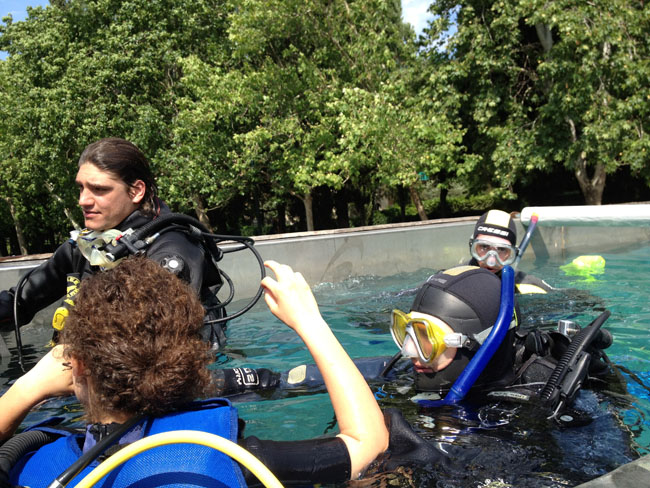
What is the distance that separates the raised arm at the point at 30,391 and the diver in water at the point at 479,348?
1558 mm

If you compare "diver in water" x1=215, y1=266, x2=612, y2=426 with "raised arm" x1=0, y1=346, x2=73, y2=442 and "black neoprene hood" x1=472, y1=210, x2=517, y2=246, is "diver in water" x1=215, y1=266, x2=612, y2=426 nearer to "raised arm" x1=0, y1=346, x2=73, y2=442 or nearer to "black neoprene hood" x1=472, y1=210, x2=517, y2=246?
"raised arm" x1=0, y1=346, x2=73, y2=442

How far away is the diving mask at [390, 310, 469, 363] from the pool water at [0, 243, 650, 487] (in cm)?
32

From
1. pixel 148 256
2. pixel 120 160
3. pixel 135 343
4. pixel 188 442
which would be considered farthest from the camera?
pixel 120 160

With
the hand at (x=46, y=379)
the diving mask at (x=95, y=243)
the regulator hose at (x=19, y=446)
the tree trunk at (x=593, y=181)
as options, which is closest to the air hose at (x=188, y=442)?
the regulator hose at (x=19, y=446)

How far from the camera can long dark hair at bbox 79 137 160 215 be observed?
2.64 meters

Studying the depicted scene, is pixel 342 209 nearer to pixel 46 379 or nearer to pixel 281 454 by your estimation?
pixel 46 379

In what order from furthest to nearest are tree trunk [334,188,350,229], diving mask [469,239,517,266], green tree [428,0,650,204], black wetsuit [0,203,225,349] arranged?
tree trunk [334,188,350,229]
green tree [428,0,650,204]
diving mask [469,239,517,266]
black wetsuit [0,203,225,349]

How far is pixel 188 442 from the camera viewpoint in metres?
1.21

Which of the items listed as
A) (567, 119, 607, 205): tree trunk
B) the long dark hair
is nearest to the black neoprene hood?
Answer: the long dark hair

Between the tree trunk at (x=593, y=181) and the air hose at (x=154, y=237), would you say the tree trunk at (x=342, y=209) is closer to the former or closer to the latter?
the tree trunk at (x=593, y=181)

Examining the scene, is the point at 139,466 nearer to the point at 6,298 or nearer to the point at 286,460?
the point at 286,460

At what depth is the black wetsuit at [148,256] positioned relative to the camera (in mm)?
2443

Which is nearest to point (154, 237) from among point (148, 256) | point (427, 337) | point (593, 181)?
point (148, 256)

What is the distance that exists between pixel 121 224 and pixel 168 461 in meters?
1.73
